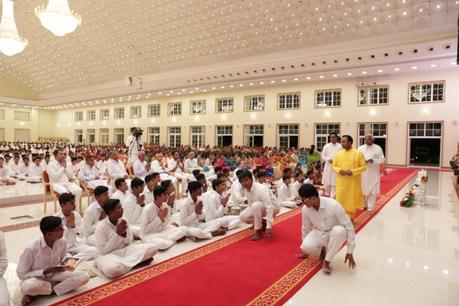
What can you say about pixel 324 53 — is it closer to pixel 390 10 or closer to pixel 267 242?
pixel 390 10

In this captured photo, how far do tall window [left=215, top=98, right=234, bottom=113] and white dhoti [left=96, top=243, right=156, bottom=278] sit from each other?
→ 18.8m

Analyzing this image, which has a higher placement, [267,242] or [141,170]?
[141,170]

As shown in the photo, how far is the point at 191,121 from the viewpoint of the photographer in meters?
23.5

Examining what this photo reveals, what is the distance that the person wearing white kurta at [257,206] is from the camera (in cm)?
427

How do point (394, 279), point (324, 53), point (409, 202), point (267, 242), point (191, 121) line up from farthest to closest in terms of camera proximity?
point (191, 121), point (324, 53), point (409, 202), point (267, 242), point (394, 279)

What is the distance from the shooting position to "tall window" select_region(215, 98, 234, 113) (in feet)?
71.3

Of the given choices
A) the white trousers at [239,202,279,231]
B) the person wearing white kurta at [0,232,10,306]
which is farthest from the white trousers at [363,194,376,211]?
the person wearing white kurta at [0,232,10,306]

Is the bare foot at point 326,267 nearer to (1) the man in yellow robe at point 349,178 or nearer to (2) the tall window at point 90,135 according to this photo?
(1) the man in yellow robe at point 349,178

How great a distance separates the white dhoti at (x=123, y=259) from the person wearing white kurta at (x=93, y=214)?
2.61 feet

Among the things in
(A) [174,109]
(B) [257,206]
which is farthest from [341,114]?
(B) [257,206]

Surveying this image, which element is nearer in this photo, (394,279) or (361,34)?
(394,279)

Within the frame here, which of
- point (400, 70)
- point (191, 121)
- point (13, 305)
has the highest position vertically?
point (400, 70)

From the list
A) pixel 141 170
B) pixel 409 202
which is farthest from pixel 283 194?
pixel 141 170

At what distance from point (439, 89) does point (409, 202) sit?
38.3 ft
